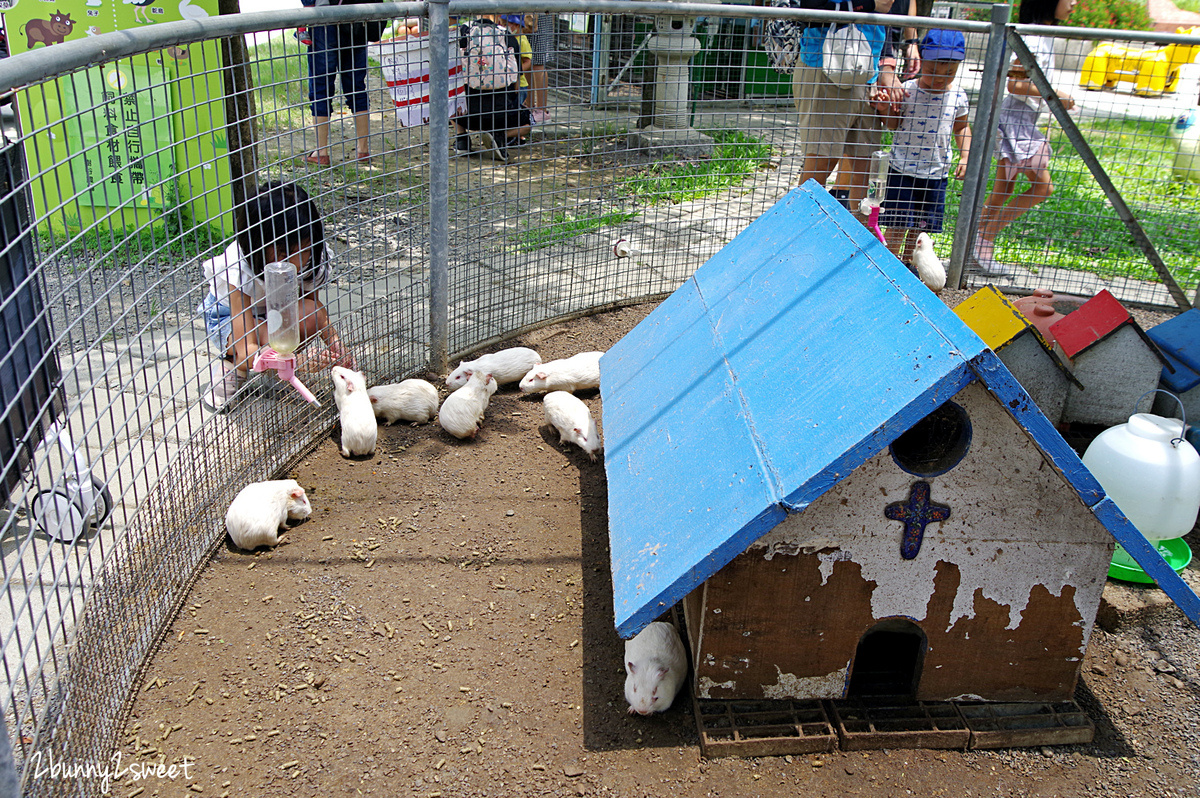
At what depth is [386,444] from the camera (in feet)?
13.6

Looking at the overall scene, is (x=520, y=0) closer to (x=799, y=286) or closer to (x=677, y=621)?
(x=799, y=286)

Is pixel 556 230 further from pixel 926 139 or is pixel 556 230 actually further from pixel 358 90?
pixel 926 139

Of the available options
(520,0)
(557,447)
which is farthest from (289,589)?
(520,0)

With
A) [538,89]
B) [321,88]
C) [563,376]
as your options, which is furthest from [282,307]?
[538,89]

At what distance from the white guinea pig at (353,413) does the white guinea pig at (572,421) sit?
31.4 inches

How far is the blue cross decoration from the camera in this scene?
99.0 inches

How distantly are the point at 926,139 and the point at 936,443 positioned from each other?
4.22 metres

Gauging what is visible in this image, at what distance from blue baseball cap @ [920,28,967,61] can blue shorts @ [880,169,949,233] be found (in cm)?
83

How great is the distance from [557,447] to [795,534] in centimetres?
184

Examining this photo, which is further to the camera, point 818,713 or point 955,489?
point 818,713

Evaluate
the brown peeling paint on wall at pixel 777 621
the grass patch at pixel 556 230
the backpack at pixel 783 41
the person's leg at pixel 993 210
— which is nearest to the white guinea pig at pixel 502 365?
the grass patch at pixel 556 230

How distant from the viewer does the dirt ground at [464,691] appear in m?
2.48

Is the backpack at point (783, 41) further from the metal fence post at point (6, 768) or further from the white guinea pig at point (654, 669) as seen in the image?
the metal fence post at point (6, 768)

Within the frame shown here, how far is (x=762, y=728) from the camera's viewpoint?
2.62 m
